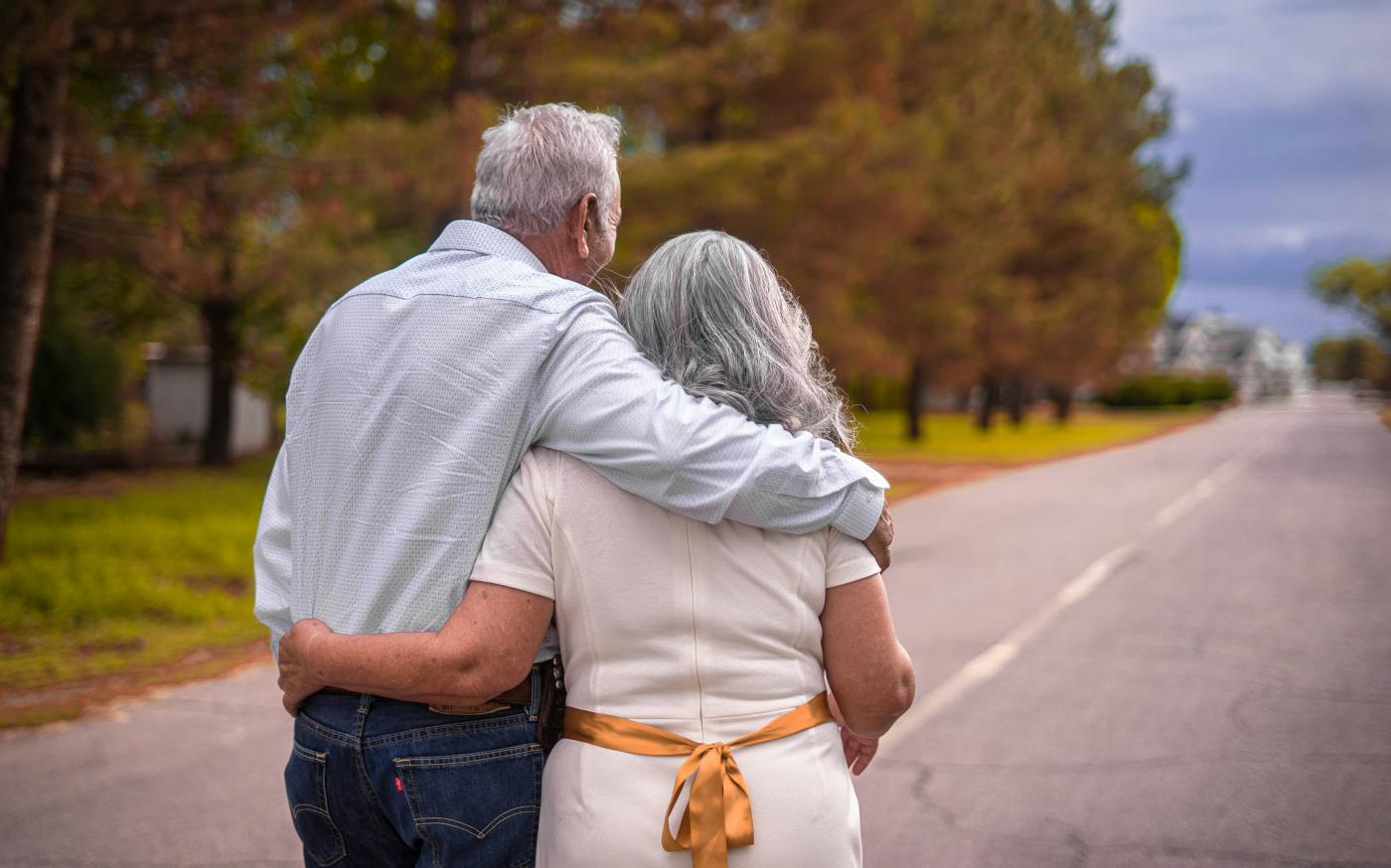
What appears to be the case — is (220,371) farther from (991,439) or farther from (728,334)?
(991,439)

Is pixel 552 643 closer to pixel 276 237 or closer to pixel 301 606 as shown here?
pixel 301 606

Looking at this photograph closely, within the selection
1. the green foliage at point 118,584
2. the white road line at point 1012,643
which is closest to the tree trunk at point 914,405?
the white road line at point 1012,643

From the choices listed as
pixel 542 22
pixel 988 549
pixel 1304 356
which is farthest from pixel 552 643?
pixel 1304 356

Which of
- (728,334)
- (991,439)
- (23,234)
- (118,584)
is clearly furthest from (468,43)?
(991,439)

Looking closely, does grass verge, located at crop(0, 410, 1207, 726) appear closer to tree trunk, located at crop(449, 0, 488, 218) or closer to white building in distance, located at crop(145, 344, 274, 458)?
tree trunk, located at crop(449, 0, 488, 218)

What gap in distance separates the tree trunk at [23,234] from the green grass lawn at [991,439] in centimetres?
1424

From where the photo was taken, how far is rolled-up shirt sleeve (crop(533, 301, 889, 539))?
5.48 ft

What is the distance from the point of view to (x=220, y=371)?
18531 mm

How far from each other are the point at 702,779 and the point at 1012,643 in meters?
6.11

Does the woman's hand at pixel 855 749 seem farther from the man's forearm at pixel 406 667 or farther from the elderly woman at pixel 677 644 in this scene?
the man's forearm at pixel 406 667

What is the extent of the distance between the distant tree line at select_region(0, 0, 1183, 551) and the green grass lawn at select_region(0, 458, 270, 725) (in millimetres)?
1017

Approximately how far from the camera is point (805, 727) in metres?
1.83

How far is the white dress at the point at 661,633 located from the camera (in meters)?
1.74

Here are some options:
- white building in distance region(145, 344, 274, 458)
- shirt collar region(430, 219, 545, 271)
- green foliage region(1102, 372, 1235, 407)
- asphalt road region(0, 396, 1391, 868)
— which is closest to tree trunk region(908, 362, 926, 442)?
white building in distance region(145, 344, 274, 458)
